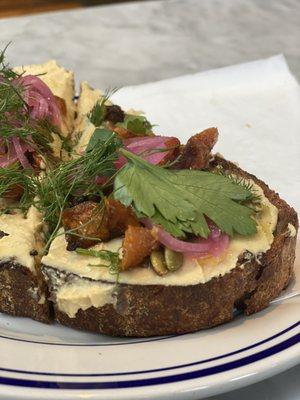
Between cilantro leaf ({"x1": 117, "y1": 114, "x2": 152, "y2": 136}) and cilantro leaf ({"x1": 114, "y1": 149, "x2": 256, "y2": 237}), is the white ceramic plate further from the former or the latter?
cilantro leaf ({"x1": 117, "y1": 114, "x2": 152, "y2": 136})

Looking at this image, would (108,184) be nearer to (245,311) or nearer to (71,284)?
(71,284)

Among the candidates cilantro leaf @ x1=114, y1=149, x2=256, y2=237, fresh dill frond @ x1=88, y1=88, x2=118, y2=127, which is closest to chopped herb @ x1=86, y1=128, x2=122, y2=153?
cilantro leaf @ x1=114, y1=149, x2=256, y2=237

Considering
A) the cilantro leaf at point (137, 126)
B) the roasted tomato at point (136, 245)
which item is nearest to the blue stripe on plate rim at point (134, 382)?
the roasted tomato at point (136, 245)

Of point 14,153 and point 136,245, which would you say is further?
point 14,153

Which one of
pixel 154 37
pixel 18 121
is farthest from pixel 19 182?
pixel 154 37

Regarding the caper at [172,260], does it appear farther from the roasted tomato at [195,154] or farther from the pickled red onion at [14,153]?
the pickled red onion at [14,153]

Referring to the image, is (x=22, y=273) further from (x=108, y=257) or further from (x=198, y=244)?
(x=198, y=244)
